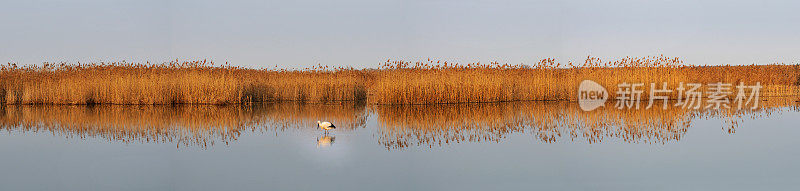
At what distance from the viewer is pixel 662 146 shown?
7391mm

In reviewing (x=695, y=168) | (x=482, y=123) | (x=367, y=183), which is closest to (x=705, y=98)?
(x=482, y=123)

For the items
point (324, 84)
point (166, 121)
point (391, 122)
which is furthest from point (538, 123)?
point (324, 84)

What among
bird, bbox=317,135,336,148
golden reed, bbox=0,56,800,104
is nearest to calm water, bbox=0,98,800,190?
bird, bbox=317,135,336,148

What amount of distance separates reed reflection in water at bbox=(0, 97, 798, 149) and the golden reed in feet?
3.35

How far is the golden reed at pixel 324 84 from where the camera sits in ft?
50.9

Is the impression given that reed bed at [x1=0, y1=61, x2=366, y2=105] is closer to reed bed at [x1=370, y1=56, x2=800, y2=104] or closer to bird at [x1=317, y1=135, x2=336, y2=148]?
reed bed at [x1=370, y1=56, x2=800, y2=104]

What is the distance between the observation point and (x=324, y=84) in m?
17.9

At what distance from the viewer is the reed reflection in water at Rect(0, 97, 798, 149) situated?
8422 millimetres

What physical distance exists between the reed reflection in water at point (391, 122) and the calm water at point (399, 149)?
0.03m

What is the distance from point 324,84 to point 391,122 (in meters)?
7.62

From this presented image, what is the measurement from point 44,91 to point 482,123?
39.7ft

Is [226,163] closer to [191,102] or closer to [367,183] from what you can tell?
[367,183]

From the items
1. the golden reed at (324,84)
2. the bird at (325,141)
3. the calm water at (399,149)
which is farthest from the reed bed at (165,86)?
the bird at (325,141)

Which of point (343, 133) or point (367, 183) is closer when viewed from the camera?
point (367, 183)
